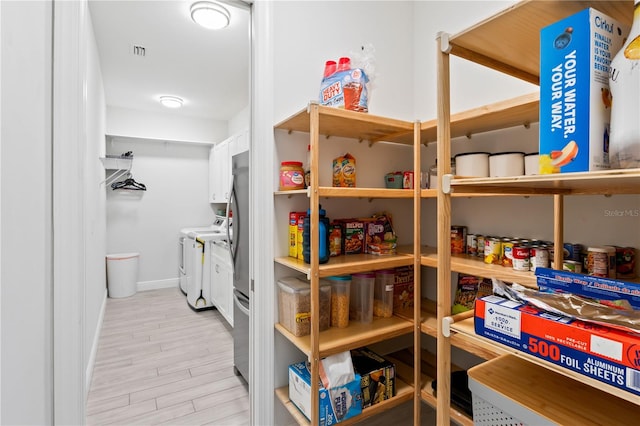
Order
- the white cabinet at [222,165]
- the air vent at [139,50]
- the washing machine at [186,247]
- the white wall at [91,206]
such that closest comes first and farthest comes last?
the white wall at [91,206] → the air vent at [139,50] → the white cabinet at [222,165] → the washing machine at [186,247]

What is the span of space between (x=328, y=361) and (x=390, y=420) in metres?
0.82

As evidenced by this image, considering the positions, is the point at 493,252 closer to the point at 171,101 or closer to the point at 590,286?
the point at 590,286

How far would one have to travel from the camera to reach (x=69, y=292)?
1139 millimetres

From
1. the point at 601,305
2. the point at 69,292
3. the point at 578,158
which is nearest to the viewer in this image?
the point at 578,158

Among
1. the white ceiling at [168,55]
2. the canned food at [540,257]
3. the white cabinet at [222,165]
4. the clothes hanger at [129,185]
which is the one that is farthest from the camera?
the clothes hanger at [129,185]

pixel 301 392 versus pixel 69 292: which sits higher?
pixel 69 292

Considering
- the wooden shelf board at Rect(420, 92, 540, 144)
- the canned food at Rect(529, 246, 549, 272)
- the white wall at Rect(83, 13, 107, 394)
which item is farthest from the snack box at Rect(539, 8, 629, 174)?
the white wall at Rect(83, 13, 107, 394)

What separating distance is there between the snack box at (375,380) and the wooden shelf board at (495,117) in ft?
3.98

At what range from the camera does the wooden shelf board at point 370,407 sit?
1434 millimetres

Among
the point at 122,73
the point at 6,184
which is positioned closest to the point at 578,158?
the point at 6,184

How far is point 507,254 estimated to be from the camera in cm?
137

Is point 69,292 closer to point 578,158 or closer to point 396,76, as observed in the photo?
point 578,158

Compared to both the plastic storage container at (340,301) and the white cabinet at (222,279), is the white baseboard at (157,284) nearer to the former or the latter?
the white cabinet at (222,279)

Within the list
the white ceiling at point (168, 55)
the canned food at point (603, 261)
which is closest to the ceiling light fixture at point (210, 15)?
the white ceiling at point (168, 55)
